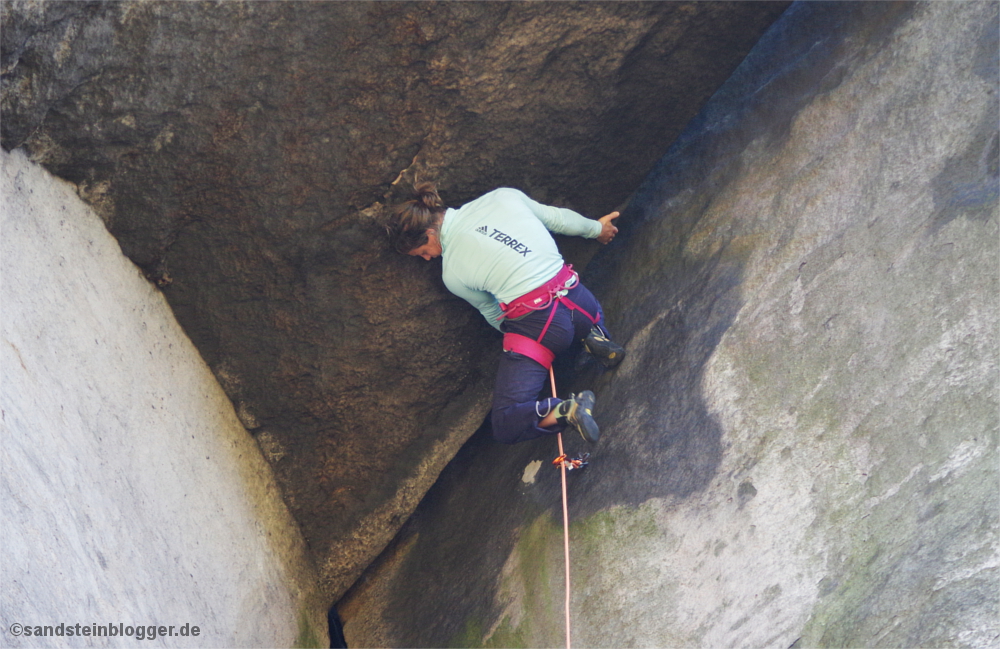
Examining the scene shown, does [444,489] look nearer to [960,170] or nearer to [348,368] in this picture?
[348,368]

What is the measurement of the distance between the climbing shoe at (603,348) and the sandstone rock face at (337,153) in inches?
21.1

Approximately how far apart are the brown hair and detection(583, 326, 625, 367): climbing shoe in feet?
2.54

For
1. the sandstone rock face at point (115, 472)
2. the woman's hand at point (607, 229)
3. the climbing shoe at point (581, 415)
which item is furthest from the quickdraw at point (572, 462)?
the sandstone rock face at point (115, 472)

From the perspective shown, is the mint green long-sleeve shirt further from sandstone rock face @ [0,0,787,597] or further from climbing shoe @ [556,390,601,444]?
climbing shoe @ [556,390,601,444]

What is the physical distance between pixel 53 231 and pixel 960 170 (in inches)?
121

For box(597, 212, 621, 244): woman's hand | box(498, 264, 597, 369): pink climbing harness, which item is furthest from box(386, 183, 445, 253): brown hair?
box(597, 212, 621, 244): woman's hand

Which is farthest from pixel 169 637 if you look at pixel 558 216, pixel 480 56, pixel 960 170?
pixel 960 170

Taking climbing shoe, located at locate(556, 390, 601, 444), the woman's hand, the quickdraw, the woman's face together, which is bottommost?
the quickdraw

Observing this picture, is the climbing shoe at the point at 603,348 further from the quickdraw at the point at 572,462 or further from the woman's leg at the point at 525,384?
the quickdraw at the point at 572,462

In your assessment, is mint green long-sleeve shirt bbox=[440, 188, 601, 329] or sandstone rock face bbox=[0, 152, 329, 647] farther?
mint green long-sleeve shirt bbox=[440, 188, 601, 329]

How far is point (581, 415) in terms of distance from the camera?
8.59 ft

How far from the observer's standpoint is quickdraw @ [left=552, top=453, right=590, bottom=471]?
2704mm

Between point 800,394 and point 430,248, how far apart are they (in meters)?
1.47

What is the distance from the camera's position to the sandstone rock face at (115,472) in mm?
1848
